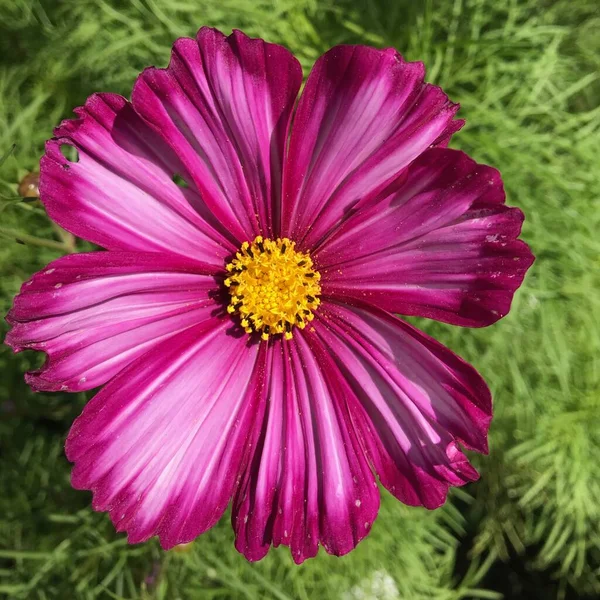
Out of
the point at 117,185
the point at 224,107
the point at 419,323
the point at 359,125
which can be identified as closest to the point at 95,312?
the point at 117,185

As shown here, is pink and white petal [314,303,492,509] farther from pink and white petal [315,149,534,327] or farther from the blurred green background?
the blurred green background

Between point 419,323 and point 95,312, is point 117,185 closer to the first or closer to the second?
point 95,312

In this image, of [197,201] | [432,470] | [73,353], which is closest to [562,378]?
[432,470]

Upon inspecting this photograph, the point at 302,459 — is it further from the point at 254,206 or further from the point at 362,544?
the point at 362,544

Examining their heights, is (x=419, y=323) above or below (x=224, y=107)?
below

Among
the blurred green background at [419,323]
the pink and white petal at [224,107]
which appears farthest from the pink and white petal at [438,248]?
the blurred green background at [419,323]

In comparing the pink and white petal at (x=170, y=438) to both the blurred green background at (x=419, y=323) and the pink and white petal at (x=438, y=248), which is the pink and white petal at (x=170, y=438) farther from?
the blurred green background at (x=419, y=323)
